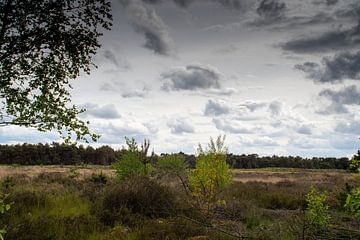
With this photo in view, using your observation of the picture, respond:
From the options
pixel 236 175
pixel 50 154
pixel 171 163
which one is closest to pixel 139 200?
pixel 171 163

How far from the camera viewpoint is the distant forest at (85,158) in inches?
3711

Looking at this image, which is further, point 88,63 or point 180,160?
point 180,160

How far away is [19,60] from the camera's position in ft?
29.1

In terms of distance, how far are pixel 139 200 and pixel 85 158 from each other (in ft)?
320

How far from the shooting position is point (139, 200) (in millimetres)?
13164

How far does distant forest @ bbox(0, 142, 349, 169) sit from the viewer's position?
309 feet

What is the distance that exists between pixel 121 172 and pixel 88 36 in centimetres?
1029

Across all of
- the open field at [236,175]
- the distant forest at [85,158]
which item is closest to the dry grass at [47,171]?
the open field at [236,175]

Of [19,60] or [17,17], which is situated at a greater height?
[17,17]

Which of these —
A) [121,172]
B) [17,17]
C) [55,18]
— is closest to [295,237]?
[55,18]

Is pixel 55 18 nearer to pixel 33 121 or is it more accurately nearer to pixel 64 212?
pixel 33 121

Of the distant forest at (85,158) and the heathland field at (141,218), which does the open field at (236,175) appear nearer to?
the heathland field at (141,218)

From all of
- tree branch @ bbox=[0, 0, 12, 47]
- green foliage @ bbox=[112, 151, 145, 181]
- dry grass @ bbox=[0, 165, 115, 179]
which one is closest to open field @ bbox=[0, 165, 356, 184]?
dry grass @ bbox=[0, 165, 115, 179]

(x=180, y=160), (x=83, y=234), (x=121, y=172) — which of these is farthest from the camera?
(x=180, y=160)
